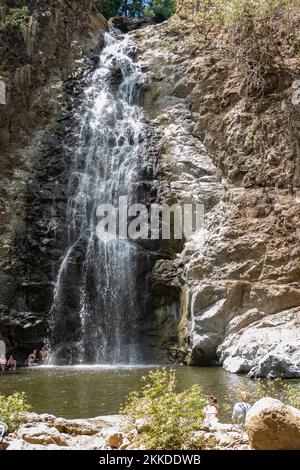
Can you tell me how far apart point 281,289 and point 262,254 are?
1679 mm

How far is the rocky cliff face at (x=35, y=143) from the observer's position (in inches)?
810

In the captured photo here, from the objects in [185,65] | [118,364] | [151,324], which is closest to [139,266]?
[151,324]

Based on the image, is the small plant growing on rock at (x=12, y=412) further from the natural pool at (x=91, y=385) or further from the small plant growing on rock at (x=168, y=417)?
the natural pool at (x=91, y=385)

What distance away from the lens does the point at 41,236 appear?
72.1ft

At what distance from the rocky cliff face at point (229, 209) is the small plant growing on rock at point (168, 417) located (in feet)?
27.7

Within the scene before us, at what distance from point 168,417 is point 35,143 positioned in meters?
21.6

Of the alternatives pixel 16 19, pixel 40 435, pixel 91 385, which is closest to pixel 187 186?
pixel 91 385

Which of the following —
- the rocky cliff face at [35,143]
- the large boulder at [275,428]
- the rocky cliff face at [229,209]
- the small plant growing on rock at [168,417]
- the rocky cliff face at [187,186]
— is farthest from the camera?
the rocky cliff face at [35,143]

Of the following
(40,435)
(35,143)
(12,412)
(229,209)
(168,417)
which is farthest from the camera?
(35,143)

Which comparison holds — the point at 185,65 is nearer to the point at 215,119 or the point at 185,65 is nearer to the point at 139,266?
the point at 215,119

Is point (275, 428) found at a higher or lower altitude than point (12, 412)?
higher

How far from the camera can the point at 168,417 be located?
5590mm

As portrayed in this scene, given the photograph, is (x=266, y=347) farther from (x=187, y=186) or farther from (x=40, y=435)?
(x=40, y=435)

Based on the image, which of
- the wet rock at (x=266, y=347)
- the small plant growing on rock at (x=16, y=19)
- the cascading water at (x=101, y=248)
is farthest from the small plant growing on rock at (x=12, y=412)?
the small plant growing on rock at (x=16, y=19)
